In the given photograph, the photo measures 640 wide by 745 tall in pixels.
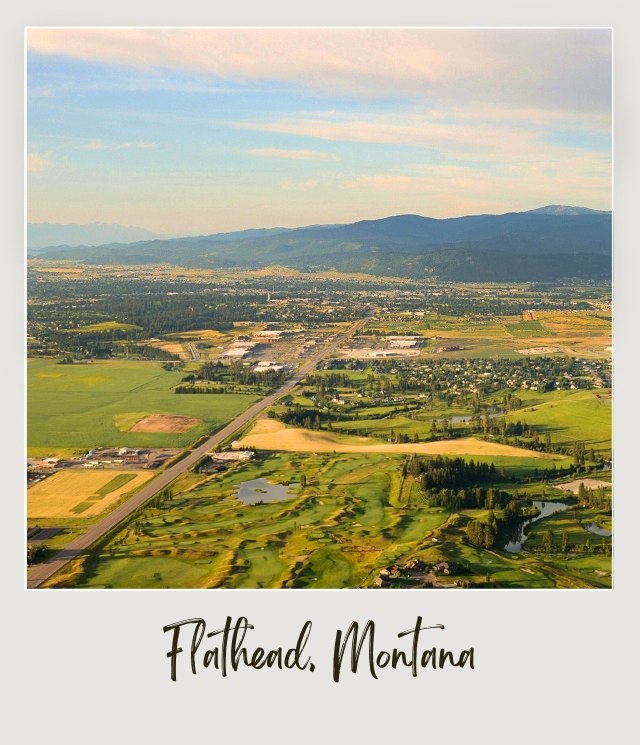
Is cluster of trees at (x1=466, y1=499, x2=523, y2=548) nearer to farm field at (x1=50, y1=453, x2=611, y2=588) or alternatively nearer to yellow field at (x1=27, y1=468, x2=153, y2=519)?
farm field at (x1=50, y1=453, x2=611, y2=588)

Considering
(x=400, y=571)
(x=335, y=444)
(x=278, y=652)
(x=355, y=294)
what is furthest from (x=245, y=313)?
(x=278, y=652)

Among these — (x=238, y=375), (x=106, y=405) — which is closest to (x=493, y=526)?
(x=238, y=375)

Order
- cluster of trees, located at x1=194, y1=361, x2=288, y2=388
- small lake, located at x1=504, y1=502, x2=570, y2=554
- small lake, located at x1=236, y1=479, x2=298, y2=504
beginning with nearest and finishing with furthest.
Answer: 1. small lake, located at x1=504, y1=502, x2=570, y2=554
2. small lake, located at x1=236, y1=479, x2=298, y2=504
3. cluster of trees, located at x1=194, y1=361, x2=288, y2=388

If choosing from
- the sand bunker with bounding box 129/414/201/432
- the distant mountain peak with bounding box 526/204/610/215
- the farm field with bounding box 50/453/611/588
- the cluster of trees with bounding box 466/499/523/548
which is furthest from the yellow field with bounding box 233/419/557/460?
the distant mountain peak with bounding box 526/204/610/215

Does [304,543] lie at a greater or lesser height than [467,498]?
lesser

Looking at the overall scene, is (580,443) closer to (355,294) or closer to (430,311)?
(430,311)

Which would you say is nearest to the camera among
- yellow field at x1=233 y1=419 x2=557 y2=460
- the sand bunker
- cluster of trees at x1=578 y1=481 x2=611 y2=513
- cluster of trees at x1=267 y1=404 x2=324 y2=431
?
cluster of trees at x1=578 y1=481 x2=611 y2=513

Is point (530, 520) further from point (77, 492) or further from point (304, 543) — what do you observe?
point (77, 492)
